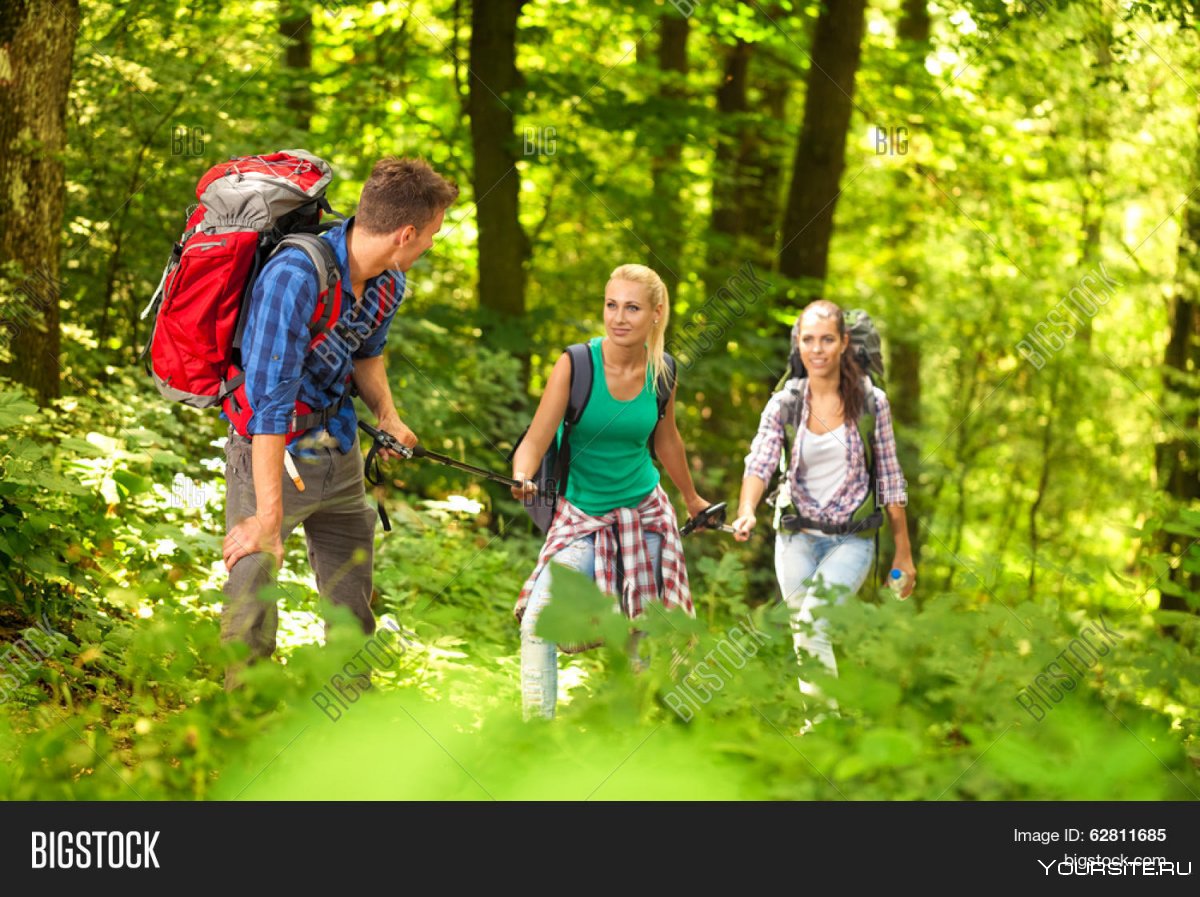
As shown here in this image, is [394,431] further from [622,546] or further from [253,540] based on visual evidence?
[622,546]

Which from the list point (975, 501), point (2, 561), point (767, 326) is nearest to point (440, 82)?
point (767, 326)

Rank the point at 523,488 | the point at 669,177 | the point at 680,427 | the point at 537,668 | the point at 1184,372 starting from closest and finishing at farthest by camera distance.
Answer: the point at 537,668, the point at 523,488, the point at 1184,372, the point at 680,427, the point at 669,177

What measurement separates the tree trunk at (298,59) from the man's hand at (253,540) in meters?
7.74

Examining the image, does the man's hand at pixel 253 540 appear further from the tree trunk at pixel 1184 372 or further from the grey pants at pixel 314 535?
the tree trunk at pixel 1184 372

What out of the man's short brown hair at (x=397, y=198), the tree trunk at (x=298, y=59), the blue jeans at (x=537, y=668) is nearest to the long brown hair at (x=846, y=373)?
the blue jeans at (x=537, y=668)

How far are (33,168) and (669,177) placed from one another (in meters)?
8.20

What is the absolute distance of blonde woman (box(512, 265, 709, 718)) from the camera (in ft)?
16.5

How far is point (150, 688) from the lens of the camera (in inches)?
193

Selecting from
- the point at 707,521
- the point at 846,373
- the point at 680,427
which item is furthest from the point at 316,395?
the point at 680,427

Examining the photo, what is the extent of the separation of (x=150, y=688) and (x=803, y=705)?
2.63m

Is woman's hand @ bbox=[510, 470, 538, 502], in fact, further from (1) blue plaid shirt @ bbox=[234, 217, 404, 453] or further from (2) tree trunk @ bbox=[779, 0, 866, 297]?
(2) tree trunk @ bbox=[779, 0, 866, 297]

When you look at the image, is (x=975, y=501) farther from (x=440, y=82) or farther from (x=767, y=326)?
(x=440, y=82)

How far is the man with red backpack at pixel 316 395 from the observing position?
12.9 feet

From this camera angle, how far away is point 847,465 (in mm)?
5785
